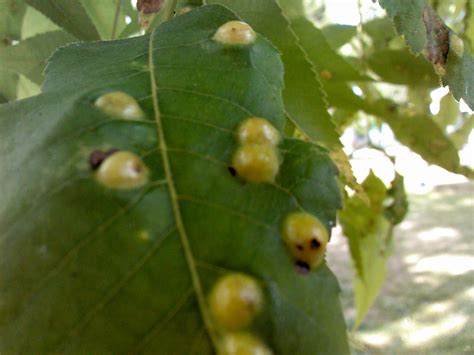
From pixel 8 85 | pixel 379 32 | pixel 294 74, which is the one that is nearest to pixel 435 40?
pixel 294 74

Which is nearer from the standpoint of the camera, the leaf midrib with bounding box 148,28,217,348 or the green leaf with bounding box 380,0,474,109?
the leaf midrib with bounding box 148,28,217,348

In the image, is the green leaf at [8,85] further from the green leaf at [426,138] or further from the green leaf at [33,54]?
the green leaf at [426,138]

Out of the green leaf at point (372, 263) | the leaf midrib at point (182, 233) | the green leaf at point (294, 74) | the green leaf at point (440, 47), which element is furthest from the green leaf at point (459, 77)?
the green leaf at point (372, 263)

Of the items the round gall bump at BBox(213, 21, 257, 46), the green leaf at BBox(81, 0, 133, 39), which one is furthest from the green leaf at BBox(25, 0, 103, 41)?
the round gall bump at BBox(213, 21, 257, 46)

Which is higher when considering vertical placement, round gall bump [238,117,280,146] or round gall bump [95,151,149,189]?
round gall bump [95,151,149,189]

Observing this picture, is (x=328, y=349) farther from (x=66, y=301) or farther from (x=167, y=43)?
(x=167, y=43)

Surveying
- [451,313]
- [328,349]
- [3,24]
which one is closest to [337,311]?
[328,349]

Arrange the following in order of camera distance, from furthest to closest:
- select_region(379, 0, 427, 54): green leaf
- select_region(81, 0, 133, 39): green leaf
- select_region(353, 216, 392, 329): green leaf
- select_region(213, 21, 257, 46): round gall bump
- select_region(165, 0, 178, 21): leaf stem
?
select_region(353, 216, 392, 329): green leaf
select_region(81, 0, 133, 39): green leaf
select_region(165, 0, 178, 21): leaf stem
select_region(379, 0, 427, 54): green leaf
select_region(213, 21, 257, 46): round gall bump

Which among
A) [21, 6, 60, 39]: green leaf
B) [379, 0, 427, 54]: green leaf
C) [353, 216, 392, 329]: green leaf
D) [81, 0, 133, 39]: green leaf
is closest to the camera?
[379, 0, 427, 54]: green leaf

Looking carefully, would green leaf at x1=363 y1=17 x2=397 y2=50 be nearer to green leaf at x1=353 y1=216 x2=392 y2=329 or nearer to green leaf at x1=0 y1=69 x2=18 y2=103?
green leaf at x1=353 y1=216 x2=392 y2=329
